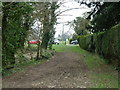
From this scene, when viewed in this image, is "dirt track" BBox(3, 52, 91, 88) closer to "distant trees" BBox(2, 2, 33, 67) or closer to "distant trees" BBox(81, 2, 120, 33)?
"distant trees" BBox(2, 2, 33, 67)

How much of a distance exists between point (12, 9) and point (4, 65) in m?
2.67

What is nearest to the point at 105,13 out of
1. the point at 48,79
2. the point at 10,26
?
the point at 48,79

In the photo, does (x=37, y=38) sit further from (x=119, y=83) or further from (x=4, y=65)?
(x=119, y=83)

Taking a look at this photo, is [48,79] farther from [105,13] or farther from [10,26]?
[105,13]

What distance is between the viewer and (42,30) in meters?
10.7

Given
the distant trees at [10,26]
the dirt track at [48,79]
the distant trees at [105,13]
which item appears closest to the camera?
the dirt track at [48,79]

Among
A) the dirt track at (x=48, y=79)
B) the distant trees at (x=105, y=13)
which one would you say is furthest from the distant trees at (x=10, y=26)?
the distant trees at (x=105, y=13)

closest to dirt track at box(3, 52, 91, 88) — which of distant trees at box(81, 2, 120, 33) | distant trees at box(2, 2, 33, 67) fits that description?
distant trees at box(2, 2, 33, 67)

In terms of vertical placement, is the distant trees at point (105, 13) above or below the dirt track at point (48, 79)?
above

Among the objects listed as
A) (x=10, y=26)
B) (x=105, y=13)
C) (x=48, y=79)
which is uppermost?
(x=105, y=13)

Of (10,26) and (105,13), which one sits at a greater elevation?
(105,13)

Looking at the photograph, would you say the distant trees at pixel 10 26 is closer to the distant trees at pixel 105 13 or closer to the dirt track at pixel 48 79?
the dirt track at pixel 48 79

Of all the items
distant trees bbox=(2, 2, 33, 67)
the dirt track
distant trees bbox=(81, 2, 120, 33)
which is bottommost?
the dirt track

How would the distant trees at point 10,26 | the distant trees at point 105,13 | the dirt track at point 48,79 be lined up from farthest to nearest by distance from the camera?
1. the distant trees at point 105,13
2. the distant trees at point 10,26
3. the dirt track at point 48,79
